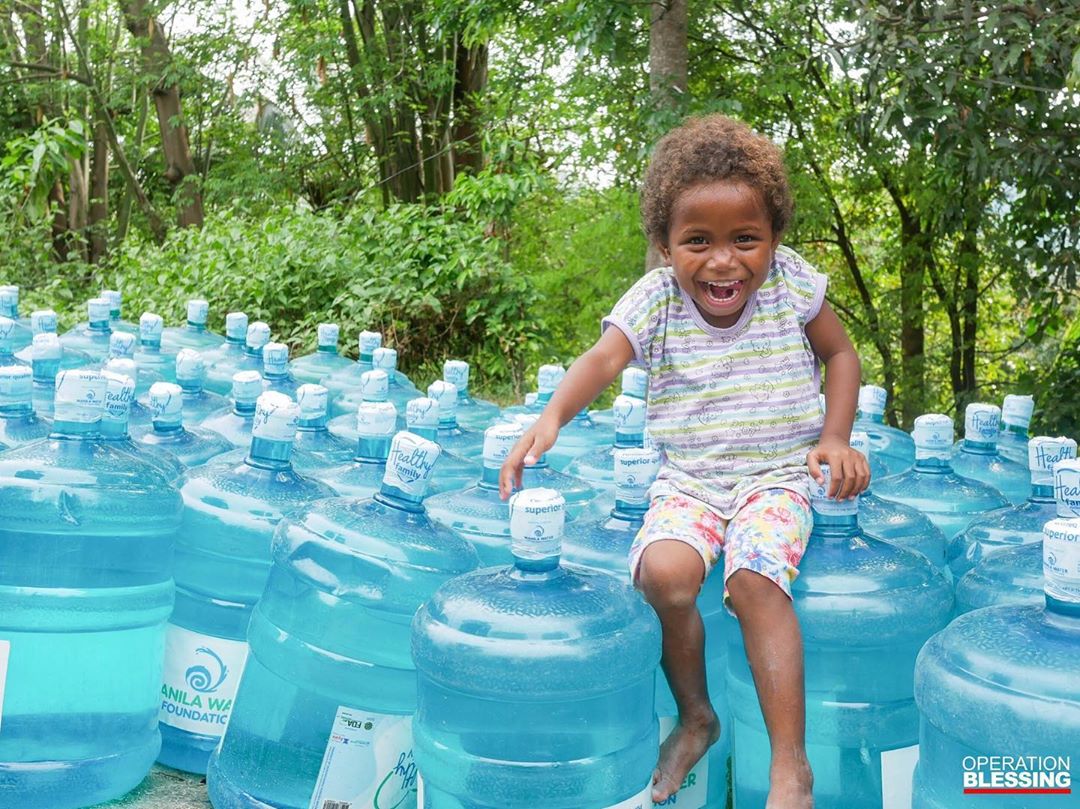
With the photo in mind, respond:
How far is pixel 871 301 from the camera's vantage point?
304 inches

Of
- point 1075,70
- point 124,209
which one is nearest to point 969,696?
point 1075,70

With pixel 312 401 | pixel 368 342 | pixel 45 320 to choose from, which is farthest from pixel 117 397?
pixel 368 342

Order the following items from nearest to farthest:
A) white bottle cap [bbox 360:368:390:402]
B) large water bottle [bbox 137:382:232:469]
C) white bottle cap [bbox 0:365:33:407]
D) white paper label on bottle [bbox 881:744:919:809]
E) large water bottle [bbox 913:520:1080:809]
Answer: large water bottle [bbox 913:520:1080:809] < white paper label on bottle [bbox 881:744:919:809] < white bottle cap [bbox 0:365:33:407] < large water bottle [bbox 137:382:232:469] < white bottle cap [bbox 360:368:390:402]

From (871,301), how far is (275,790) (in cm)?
621

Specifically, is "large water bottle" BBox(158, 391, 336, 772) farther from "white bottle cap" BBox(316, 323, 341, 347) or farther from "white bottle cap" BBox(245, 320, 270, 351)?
"white bottle cap" BBox(316, 323, 341, 347)

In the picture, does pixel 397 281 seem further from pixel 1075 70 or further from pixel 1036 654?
pixel 1036 654

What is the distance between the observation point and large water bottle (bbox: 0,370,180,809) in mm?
2248

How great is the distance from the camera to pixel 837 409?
2506 millimetres

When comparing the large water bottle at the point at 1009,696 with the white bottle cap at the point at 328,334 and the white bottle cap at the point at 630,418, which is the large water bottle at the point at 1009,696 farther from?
the white bottle cap at the point at 328,334

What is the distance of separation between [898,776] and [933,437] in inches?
41.6

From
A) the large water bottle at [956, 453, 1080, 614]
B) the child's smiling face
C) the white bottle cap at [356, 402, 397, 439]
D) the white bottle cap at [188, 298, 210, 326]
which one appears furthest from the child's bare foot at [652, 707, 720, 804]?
the white bottle cap at [188, 298, 210, 326]

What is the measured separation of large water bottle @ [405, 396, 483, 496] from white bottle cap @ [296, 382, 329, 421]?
0.23 meters

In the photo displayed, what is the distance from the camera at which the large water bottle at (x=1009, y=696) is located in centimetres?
163

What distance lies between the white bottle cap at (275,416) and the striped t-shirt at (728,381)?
66cm
